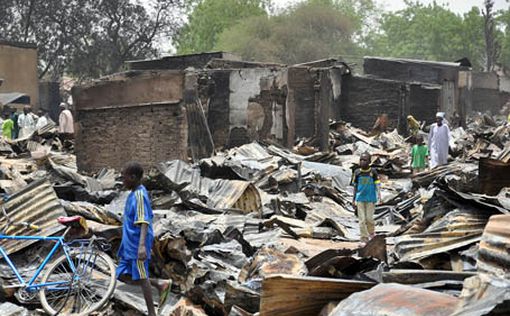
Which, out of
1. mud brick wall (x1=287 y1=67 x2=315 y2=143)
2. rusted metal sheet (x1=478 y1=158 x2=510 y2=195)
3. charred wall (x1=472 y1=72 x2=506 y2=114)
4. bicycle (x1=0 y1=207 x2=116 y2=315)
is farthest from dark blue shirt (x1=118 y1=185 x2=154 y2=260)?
charred wall (x1=472 y1=72 x2=506 y2=114)

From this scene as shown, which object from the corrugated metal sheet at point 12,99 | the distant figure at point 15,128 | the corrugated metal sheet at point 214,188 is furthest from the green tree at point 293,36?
the corrugated metal sheet at point 214,188

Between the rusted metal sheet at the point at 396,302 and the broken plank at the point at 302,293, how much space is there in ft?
0.97

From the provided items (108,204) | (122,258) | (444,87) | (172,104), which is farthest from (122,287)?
(444,87)

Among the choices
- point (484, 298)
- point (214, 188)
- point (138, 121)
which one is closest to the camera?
point (484, 298)

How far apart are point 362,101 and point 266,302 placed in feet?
76.1

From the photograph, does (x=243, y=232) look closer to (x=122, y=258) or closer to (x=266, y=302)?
(x=122, y=258)

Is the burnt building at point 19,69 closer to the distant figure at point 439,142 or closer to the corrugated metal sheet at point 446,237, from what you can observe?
the distant figure at point 439,142

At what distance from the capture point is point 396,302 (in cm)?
359

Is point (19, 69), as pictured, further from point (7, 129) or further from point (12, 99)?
point (7, 129)

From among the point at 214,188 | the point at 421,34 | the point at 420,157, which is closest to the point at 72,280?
the point at 214,188

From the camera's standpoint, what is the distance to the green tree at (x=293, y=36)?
49.8 meters

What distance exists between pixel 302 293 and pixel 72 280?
2280 mm

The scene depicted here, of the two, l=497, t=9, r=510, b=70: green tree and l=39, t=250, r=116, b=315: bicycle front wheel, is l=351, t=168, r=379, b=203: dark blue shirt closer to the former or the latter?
l=39, t=250, r=116, b=315: bicycle front wheel

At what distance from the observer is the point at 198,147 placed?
48.9 ft
